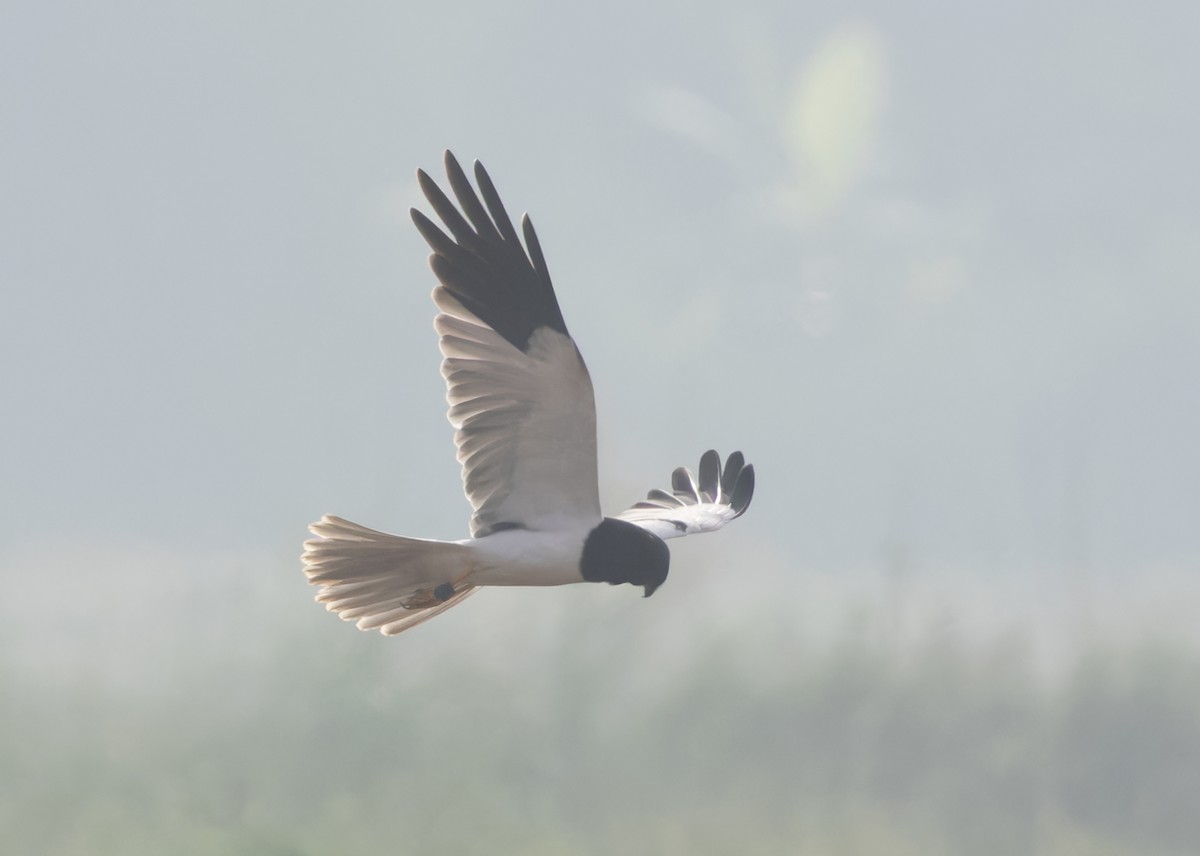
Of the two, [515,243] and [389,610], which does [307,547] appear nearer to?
[389,610]

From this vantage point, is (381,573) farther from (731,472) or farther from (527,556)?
(731,472)

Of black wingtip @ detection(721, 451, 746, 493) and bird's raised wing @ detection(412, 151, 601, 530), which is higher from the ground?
black wingtip @ detection(721, 451, 746, 493)

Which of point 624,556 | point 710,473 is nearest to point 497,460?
point 624,556

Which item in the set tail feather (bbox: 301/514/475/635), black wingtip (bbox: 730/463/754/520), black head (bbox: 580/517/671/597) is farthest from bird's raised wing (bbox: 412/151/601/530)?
black wingtip (bbox: 730/463/754/520)

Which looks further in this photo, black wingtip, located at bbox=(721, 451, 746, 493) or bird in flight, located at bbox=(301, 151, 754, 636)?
black wingtip, located at bbox=(721, 451, 746, 493)

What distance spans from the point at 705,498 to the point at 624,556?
9.76 feet

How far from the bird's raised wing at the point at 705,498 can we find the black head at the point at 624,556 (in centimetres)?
137

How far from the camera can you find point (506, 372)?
8922 millimetres

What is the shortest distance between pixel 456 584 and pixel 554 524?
27.3 inches

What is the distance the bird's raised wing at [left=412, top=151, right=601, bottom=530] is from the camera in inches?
345

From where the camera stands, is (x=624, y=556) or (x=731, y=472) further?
(x=731, y=472)

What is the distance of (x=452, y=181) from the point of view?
8703mm

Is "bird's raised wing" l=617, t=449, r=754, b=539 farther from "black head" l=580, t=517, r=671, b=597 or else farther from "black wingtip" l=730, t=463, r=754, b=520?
"black head" l=580, t=517, r=671, b=597

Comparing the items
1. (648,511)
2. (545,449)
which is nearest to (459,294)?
(545,449)
